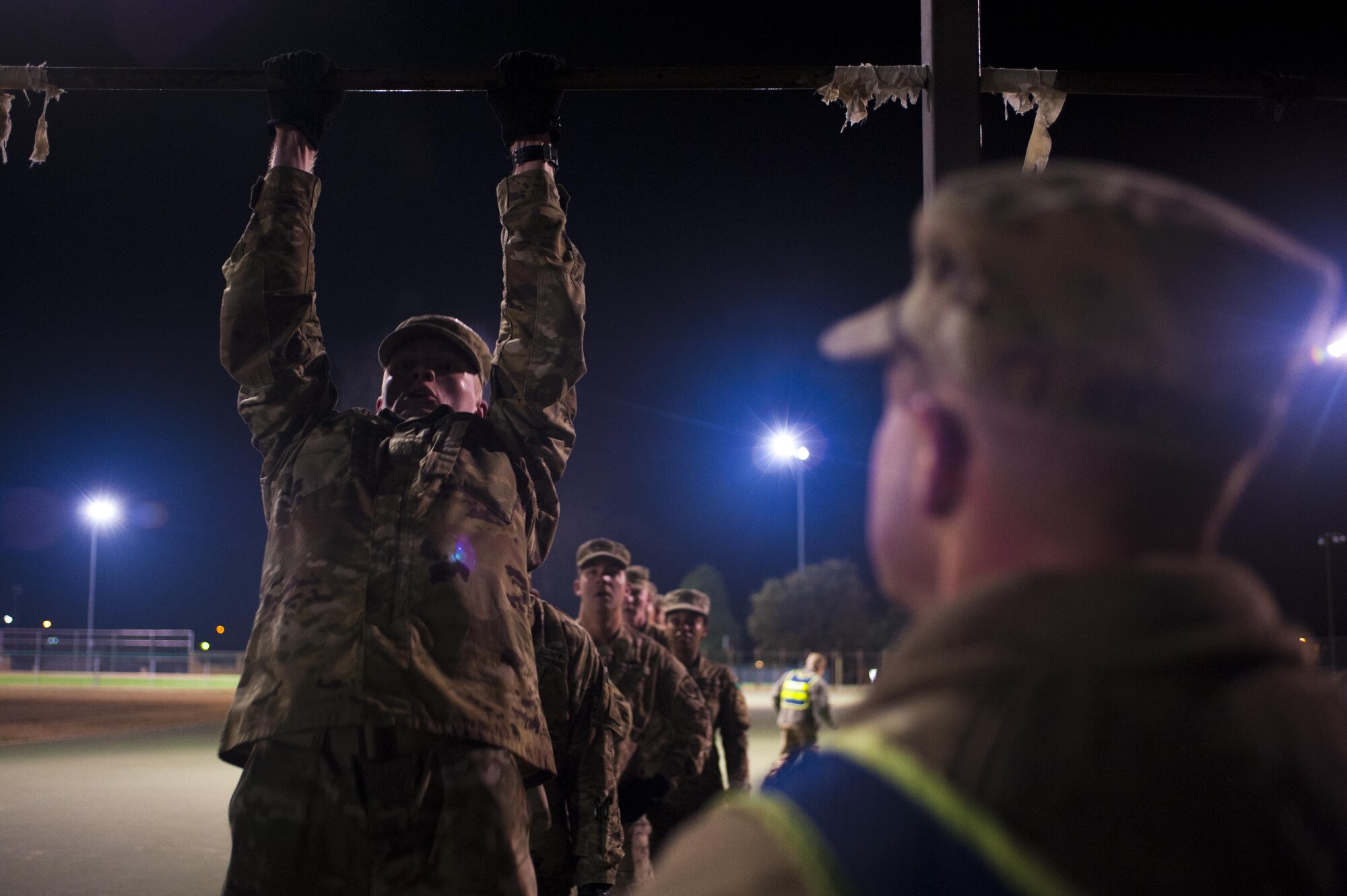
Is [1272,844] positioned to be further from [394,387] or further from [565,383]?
[394,387]

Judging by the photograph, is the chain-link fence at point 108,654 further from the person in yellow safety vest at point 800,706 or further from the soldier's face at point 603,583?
the soldier's face at point 603,583

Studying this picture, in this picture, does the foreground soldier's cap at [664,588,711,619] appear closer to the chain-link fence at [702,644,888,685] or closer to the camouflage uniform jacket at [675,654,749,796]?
the camouflage uniform jacket at [675,654,749,796]

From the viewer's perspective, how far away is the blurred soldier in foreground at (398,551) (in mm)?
2801

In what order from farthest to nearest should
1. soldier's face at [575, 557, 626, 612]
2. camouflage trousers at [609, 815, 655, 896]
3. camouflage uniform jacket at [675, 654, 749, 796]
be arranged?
camouflage uniform jacket at [675, 654, 749, 796] < soldier's face at [575, 557, 626, 612] < camouflage trousers at [609, 815, 655, 896]

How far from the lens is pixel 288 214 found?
3.46 metres

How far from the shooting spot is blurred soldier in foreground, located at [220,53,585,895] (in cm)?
280

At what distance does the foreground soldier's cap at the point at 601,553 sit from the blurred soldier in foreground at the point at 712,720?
1.71 m

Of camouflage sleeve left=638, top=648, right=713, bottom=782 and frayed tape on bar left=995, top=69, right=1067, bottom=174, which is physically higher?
frayed tape on bar left=995, top=69, right=1067, bottom=174

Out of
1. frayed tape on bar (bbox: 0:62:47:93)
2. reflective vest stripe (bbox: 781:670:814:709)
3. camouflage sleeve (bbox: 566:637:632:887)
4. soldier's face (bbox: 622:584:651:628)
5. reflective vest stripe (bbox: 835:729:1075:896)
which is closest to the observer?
reflective vest stripe (bbox: 835:729:1075:896)

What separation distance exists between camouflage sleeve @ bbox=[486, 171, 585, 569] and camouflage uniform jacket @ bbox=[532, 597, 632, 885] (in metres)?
2.00

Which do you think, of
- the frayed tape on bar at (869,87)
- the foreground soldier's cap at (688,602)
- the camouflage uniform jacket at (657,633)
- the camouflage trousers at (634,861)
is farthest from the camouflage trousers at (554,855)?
the foreground soldier's cap at (688,602)

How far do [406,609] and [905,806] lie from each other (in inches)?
90.7

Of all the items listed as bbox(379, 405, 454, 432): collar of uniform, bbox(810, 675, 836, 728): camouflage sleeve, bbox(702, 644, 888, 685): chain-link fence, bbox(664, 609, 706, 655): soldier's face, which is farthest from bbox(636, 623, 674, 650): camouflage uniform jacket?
bbox(702, 644, 888, 685): chain-link fence

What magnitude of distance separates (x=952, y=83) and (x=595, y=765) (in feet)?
11.0
